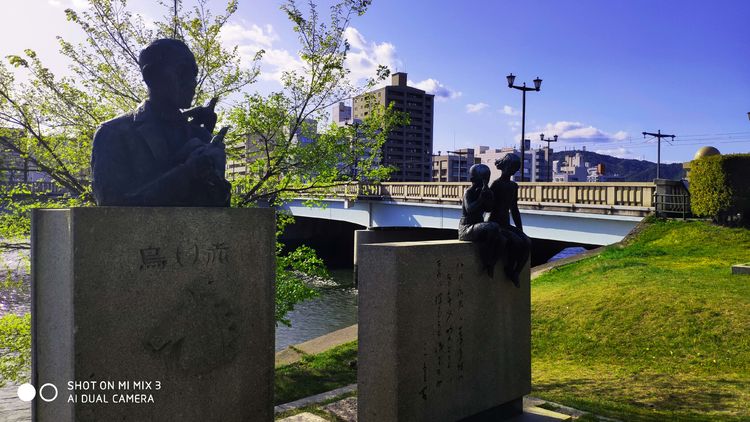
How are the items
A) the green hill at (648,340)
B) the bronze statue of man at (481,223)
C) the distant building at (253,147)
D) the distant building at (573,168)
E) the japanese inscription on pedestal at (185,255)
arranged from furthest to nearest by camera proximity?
1. the distant building at (573,168)
2. the distant building at (253,147)
3. the green hill at (648,340)
4. the bronze statue of man at (481,223)
5. the japanese inscription on pedestal at (185,255)

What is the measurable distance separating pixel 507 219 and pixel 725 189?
1548cm

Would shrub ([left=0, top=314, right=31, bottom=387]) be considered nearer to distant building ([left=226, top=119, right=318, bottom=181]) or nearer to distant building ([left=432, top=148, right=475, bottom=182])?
distant building ([left=226, top=119, right=318, bottom=181])

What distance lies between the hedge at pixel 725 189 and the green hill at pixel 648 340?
3914 millimetres

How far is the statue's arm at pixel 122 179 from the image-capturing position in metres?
3.74

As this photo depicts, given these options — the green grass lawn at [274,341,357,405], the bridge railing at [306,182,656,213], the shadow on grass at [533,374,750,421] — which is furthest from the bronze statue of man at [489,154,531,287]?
the bridge railing at [306,182,656,213]

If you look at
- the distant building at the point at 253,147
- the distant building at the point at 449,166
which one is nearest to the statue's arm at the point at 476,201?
the distant building at the point at 253,147

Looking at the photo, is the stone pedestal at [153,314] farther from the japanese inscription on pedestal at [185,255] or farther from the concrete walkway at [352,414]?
the concrete walkway at [352,414]

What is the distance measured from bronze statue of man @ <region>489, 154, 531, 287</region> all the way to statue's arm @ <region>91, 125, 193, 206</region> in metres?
3.67

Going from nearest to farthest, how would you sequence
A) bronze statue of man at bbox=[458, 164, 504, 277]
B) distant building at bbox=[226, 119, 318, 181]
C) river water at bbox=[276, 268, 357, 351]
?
bronze statue of man at bbox=[458, 164, 504, 277] → distant building at bbox=[226, 119, 318, 181] → river water at bbox=[276, 268, 357, 351]

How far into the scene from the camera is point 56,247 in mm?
3535

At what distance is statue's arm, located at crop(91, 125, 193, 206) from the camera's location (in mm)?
3738

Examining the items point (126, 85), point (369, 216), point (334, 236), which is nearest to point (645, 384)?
point (126, 85)

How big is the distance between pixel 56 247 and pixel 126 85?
22.2ft

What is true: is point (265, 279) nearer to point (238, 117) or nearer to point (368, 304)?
point (368, 304)
